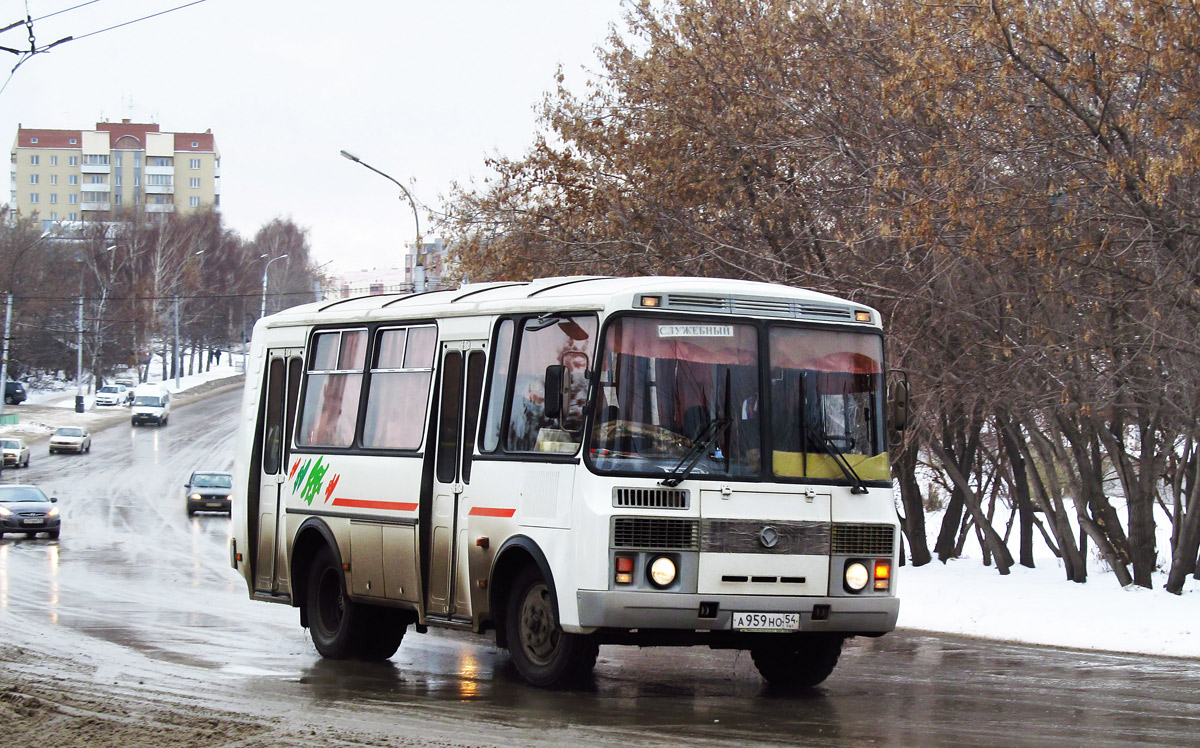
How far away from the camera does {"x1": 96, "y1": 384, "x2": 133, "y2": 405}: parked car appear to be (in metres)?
90.9

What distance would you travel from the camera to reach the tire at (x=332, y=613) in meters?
13.1

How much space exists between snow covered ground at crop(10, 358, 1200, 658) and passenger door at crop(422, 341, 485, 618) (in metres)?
7.24

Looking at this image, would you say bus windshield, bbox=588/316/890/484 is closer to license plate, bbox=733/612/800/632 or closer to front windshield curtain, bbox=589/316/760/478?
front windshield curtain, bbox=589/316/760/478

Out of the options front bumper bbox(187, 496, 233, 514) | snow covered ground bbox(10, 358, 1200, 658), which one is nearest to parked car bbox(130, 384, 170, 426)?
front bumper bbox(187, 496, 233, 514)

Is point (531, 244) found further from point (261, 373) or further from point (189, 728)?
point (189, 728)

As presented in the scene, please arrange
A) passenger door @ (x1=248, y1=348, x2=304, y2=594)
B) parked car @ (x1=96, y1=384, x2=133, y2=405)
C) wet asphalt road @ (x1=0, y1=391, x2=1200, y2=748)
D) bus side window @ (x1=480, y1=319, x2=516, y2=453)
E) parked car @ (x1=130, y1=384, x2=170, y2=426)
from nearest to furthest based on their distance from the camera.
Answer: wet asphalt road @ (x1=0, y1=391, x2=1200, y2=748) → bus side window @ (x1=480, y1=319, x2=516, y2=453) → passenger door @ (x1=248, y1=348, x2=304, y2=594) → parked car @ (x1=130, y1=384, x2=170, y2=426) → parked car @ (x1=96, y1=384, x2=133, y2=405)

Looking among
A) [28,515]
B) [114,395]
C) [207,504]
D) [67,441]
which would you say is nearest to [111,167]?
[114,395]

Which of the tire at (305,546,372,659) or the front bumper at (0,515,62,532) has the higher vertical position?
the tire at (305,546,372,659)

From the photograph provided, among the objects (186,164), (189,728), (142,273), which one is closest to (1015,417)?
(189,728)

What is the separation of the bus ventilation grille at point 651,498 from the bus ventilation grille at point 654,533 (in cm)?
9

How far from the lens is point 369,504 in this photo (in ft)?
41.7

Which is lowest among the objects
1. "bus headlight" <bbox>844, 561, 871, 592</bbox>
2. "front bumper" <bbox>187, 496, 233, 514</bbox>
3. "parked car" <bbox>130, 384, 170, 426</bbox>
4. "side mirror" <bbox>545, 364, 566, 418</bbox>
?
"front bumper" <bbox>187, 496, 233, 514</bbox>

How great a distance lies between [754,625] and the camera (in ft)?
33.6

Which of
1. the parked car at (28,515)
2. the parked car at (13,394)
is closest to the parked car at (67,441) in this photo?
the parked car at (13,394)
